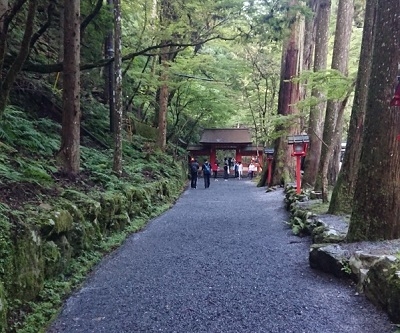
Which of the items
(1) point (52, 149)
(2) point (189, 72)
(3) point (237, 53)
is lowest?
(1) point (52, 149)

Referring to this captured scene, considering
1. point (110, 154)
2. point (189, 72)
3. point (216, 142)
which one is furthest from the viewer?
point (216, 142)

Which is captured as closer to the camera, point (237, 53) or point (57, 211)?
point (57, 211)

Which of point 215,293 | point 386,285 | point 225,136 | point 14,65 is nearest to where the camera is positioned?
point 386,285

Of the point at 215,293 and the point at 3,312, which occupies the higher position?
the point at 3,312

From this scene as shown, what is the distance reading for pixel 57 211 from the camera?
506 cm

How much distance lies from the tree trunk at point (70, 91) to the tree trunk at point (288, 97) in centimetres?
880

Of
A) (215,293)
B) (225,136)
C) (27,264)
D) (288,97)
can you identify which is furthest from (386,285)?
(225,136)

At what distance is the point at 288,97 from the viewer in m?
16.2

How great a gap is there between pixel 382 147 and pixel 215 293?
2.81m

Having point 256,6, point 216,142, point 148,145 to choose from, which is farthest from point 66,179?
point 216,142

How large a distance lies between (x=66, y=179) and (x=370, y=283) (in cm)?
558

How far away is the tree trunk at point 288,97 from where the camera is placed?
1564 centimetres

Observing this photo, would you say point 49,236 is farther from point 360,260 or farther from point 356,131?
point 356,131

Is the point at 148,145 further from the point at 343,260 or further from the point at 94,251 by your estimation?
the point at 343,260
